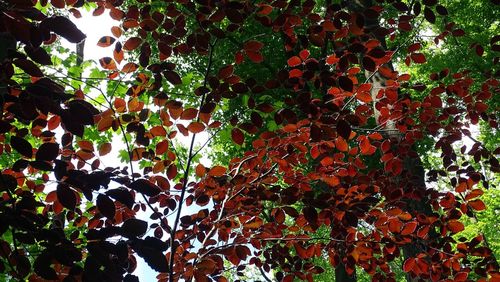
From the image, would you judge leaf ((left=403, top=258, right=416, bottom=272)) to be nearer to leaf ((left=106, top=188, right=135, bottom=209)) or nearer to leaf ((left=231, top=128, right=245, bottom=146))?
leaf ((left=231, top=128, right=245, bottom=146))

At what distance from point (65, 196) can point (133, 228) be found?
0.26 m

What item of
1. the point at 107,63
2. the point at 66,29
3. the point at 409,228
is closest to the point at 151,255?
the point at 66,29

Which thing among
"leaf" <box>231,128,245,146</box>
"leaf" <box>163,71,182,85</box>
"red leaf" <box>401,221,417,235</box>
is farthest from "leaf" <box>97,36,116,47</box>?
"red leaf" <box>401,221,417,235</box>

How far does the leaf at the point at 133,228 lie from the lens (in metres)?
1.43

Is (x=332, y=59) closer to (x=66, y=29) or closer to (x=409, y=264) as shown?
(x=66, y=29)

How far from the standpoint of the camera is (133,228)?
4.73ft

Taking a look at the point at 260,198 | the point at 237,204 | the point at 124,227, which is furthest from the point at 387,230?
the point at 124,227

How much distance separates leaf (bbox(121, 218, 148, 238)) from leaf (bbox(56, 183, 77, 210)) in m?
0.19

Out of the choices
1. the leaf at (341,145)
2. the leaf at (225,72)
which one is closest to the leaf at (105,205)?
the leaf at (225,72)

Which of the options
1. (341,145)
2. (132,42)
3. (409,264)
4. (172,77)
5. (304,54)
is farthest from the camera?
(409,264)

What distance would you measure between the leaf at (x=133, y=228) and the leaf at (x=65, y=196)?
0.62 feet

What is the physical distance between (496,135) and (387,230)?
12.8 meters

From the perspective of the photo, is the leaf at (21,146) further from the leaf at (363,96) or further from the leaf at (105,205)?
the leaf at (363,96)

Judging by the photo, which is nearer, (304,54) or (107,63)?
(304,54)
